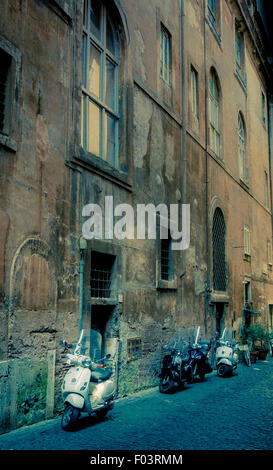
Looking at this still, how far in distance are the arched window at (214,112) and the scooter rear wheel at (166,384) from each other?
8999mm

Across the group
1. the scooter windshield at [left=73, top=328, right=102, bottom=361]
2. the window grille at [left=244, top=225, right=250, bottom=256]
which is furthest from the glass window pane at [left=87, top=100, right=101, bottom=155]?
the window grille at [left=244, top=225, right=250, bottom=256]

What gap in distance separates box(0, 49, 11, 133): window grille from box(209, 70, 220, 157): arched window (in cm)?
1052

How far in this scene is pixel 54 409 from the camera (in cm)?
731

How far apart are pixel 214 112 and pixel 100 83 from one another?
27.1 feet

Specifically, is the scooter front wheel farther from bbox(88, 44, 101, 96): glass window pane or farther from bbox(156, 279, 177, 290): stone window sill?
bbox(88, 44, 101, 96): glass window pane

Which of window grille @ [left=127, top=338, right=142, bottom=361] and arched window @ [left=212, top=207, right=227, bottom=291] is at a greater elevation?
arched window @ [left=212, top=207, right=227, bottom=291]

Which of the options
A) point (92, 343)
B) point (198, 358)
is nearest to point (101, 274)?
point (92, 343)

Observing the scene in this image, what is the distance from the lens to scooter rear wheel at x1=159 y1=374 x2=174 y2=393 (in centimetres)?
991

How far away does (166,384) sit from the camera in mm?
9977

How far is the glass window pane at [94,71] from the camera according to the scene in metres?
9.59

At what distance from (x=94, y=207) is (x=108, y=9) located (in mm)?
4432

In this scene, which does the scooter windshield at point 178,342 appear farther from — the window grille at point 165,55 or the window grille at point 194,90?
the window grille at point 194,90

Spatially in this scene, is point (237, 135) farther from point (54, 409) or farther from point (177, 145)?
point (54, 409)
